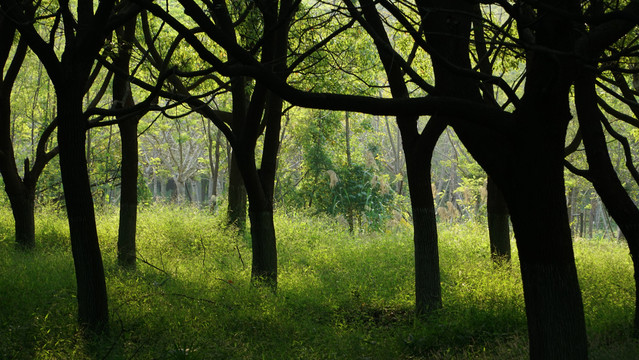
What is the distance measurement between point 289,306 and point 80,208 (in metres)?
3.22

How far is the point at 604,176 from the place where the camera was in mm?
5824

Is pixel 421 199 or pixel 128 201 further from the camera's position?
pixel 128 201

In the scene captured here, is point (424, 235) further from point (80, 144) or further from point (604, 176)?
point (80, 144)

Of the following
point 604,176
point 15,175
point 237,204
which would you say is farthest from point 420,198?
point 15,175

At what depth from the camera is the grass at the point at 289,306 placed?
18.1ft

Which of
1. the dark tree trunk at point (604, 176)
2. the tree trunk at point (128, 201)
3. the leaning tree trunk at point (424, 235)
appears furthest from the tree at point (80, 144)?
the dark tree trunk at point (604, 176)

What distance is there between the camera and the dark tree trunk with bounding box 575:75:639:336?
5727mm

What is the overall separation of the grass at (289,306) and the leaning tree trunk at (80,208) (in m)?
0.26

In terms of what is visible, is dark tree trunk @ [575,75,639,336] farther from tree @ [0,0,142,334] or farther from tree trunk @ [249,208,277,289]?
tree @ [0,0,142,334]

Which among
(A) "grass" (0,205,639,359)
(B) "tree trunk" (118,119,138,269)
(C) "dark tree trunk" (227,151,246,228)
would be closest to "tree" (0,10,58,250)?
(A) "grass" (0,205,639,359)

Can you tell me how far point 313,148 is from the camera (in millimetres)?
19828

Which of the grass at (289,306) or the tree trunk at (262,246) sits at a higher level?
the tree trunk at (262,246)

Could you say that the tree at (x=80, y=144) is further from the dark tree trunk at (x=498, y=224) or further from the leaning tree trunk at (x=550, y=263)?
the dark tree trunk at (x=498, y=224)

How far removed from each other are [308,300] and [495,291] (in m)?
2.68
